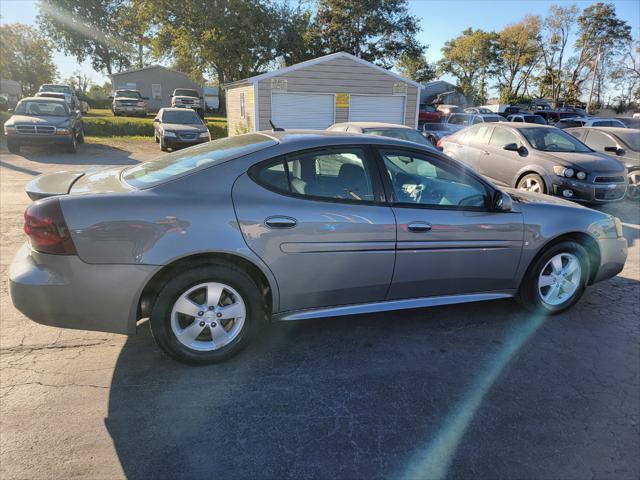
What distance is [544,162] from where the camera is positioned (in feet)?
27.3

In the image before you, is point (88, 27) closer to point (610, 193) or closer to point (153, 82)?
point (153, 82)

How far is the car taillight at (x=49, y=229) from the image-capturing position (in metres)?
2.75

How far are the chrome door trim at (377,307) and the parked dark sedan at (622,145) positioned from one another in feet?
25.8

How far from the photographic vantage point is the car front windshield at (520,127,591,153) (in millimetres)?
8859

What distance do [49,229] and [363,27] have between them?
40.3 meters

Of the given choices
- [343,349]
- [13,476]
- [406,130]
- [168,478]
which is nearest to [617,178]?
[406,130]

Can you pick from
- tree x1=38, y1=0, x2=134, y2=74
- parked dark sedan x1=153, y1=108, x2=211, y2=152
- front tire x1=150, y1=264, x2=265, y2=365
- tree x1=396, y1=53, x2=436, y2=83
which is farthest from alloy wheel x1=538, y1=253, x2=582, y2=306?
tree x1=396, y1=53, x2=436, y2=83

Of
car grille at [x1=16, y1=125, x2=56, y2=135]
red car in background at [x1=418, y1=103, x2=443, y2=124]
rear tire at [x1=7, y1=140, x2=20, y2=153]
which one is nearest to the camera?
car grille at [x1=16, y1=125, x2=56, y2=135]

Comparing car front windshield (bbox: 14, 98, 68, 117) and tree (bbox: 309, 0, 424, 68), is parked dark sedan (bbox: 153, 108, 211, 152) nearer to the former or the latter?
car front windshield (bbox: 14, 98, 68, 117)

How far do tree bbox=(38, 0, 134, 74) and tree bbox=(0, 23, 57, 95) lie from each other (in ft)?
6.27

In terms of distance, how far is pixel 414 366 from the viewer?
3.25m

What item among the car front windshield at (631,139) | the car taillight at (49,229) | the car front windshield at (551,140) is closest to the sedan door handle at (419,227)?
the car taillight at (49,229)

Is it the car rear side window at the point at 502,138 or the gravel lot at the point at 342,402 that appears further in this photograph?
the car rear side window at the point at 502,138

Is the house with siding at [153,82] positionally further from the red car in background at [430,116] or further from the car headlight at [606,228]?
the car headlight at [606,228]
